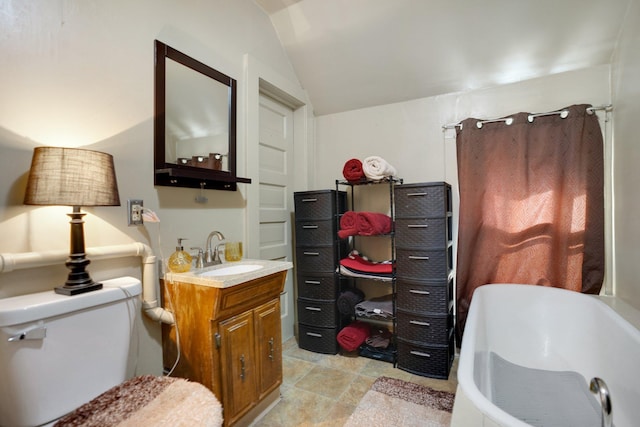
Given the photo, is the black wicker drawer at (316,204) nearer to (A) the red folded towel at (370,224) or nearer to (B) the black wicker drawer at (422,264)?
(A) the red folded towel at (370,224)

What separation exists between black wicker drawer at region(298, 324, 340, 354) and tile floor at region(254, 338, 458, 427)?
0.04 meters

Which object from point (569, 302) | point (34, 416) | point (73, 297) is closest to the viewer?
point (34, 416)

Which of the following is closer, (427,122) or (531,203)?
(531,203)

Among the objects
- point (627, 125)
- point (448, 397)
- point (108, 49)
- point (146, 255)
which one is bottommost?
point (448, 397)

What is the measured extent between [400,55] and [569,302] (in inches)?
80.7

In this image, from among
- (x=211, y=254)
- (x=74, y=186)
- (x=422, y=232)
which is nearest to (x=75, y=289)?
(x=74, y=186)

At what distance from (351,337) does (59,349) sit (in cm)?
184

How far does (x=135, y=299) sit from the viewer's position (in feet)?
4.26

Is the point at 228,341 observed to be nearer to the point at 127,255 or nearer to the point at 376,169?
the point at 127,255

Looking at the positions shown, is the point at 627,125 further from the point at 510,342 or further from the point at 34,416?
the point at 34,416

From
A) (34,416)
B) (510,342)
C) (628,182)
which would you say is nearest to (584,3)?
(628,182)

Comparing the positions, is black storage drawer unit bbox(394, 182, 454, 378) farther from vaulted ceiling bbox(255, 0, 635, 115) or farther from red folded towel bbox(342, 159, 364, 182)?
vaulted ceiling bbox(255, 0, 635, 115)

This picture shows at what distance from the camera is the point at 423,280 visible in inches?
85.4

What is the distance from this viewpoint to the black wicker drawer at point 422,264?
83.7 inches
